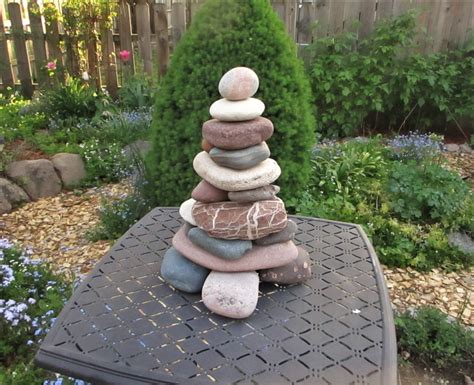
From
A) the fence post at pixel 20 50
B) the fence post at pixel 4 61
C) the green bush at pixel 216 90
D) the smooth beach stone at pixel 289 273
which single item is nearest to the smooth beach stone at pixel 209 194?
the smooth beach stone at pixel 289 273

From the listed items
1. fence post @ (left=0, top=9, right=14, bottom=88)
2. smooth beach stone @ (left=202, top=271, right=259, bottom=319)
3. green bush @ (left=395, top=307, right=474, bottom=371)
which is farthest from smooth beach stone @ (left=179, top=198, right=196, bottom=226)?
fence post @ (left=0, top=9, right=14, bottom=88)

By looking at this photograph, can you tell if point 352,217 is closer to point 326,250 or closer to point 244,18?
point 326,250

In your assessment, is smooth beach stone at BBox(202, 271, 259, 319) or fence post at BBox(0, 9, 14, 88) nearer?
smooth beach stone at BBox(202, 271, 259, 319)

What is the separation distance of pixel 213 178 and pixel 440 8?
540cm

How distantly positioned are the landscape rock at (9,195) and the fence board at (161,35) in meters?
2.99

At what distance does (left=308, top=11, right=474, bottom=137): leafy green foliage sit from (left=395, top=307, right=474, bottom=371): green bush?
137 inches

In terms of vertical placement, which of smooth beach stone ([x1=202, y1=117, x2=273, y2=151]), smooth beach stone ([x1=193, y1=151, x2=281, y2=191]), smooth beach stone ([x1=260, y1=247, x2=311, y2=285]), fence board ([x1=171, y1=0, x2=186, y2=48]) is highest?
fence board ([x1=171, y1=0, x2=186, y2=48])

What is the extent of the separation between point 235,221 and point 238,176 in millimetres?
178

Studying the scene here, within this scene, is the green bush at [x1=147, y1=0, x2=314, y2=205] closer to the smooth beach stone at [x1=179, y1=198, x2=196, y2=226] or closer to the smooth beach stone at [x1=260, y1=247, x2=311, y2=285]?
the smooth beach stone at [x1=179, y1=198, x2=196, y2=226]

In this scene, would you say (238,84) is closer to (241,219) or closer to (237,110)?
(237,110)

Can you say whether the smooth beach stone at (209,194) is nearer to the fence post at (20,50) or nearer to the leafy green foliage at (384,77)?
the leafy green foliage at (384,77)

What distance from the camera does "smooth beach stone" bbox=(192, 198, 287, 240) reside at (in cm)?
183

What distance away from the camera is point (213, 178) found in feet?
6.06

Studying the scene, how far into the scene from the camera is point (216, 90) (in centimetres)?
327
